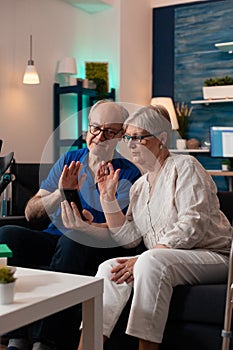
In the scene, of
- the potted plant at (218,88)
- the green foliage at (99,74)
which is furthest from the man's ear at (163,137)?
the potted plant at (218,88)

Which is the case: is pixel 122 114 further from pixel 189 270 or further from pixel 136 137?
pixel 189 270

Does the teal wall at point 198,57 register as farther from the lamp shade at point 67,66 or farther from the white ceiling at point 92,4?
the lamp shade at point 67,66

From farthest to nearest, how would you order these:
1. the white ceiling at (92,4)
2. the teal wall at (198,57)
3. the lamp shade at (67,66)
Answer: the teal wall at (198,57), the white ceiling at (92,4), the lamp shade at (67,66)

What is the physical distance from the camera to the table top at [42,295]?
1161 mm

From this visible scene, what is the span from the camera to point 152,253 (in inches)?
69.5

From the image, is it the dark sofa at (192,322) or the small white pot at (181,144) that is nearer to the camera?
the dark sofa at (192,322)

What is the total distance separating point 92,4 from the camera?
4820 millimetres

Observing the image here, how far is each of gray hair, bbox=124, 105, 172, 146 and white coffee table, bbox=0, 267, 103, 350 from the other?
711 millimetres

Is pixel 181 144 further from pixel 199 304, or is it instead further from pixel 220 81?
pixel 199 304

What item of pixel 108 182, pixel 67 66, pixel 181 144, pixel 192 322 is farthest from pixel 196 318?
pixel 181 144

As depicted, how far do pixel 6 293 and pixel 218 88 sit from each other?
13.2ft

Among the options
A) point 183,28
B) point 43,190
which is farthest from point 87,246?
point 183,28

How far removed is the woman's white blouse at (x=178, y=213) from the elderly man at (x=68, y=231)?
0.27ft

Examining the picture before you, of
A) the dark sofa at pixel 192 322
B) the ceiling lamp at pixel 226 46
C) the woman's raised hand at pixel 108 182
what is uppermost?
the ceiling lamp at pixel 226 46
